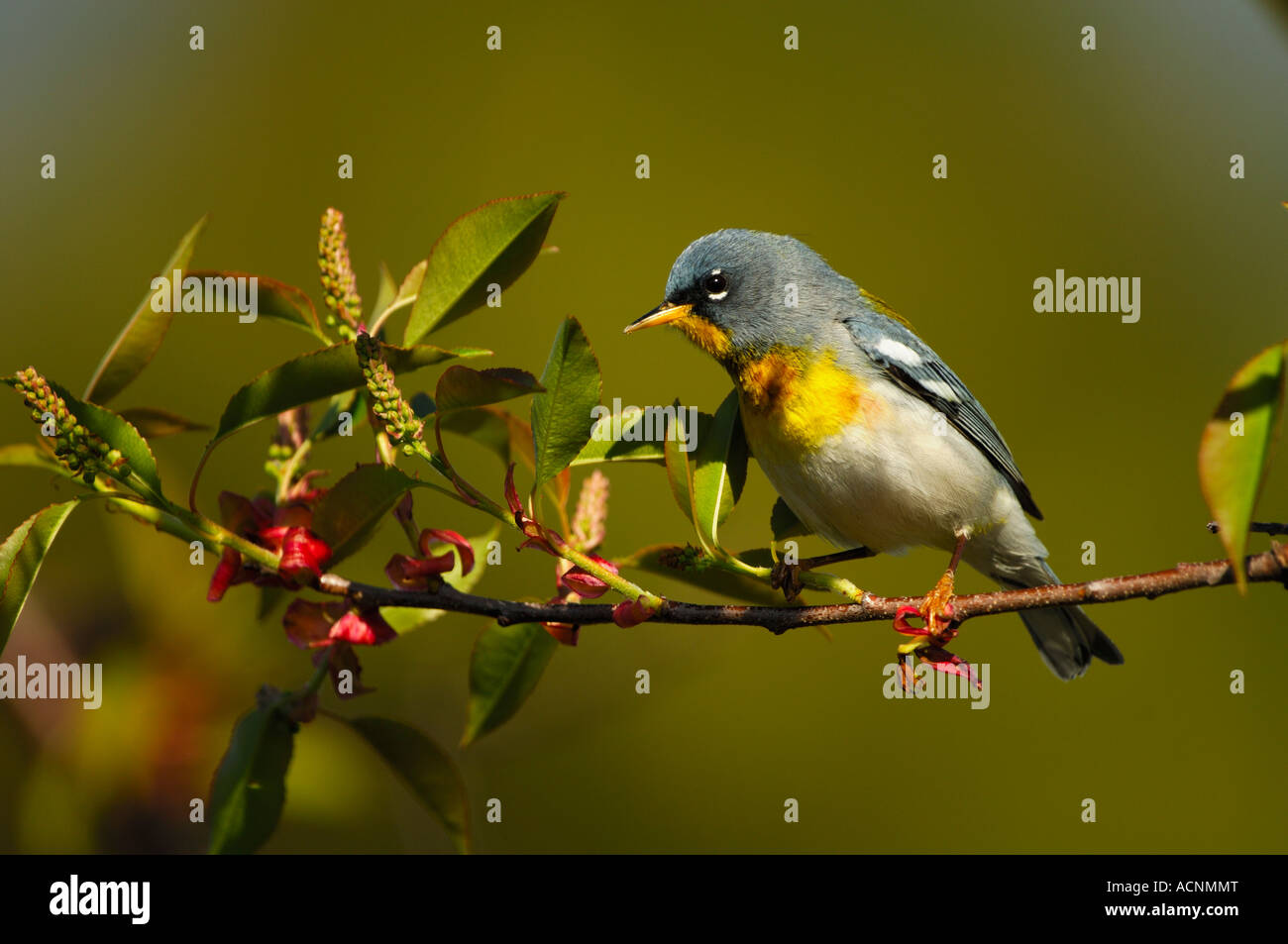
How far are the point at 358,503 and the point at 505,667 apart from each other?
0.49 metres

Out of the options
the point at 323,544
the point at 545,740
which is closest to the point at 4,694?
the point at 323,544

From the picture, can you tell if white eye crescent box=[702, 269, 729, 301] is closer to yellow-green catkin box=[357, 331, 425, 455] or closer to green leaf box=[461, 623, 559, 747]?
green leaf box=[461, 623, 559, 747]

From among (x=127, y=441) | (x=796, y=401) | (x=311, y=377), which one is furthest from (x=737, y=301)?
(x=127, y=441)

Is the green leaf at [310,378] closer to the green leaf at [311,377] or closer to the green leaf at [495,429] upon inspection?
the green leaf at [311,377]

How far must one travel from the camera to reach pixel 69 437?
149 centimetres

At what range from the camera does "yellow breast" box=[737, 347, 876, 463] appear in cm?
Answer: 257

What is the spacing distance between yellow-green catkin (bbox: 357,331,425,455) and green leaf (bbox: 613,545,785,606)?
56 centimetres

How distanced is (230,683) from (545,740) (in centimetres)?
90

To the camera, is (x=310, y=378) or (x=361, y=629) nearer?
(x=310, y=378)

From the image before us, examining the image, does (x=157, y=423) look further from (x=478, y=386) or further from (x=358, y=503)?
(x=478, y=386)

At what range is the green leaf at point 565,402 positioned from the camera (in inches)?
62.5

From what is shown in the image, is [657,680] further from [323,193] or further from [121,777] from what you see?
[323,193]

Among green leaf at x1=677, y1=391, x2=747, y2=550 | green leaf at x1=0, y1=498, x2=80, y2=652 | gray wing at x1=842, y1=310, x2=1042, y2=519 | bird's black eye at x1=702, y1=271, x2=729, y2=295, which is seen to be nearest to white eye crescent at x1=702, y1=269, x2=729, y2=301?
bird's black eye at x1=702, y1=271, x2=729, y2=295

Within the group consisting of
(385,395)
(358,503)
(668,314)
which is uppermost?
(668,314)
